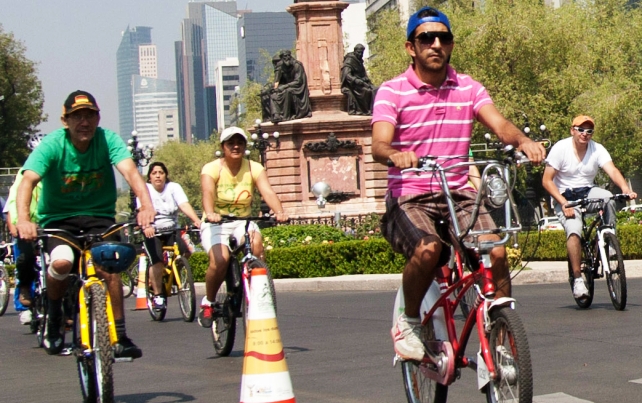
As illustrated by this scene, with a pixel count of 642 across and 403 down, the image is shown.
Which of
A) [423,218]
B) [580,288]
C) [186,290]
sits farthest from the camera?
[186,290]

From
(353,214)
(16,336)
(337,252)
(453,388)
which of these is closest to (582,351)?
(453,388)

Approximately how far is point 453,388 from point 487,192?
2188 mm

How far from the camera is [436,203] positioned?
249 inches

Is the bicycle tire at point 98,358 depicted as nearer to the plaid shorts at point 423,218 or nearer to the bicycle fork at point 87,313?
the bicycle fork at point 87,313

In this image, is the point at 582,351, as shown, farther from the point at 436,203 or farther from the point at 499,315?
the point at 499,315

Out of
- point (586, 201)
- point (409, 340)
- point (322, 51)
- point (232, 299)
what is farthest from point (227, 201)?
point (322, 51)

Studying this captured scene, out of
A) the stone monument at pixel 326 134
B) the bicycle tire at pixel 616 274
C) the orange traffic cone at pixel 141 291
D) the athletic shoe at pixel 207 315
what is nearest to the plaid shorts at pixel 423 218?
the athletic shoe at pixel 207 315

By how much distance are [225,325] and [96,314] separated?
3.03 meters

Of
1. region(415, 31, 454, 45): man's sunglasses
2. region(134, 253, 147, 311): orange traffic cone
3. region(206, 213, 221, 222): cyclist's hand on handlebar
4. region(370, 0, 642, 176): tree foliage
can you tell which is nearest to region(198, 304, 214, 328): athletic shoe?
region(206, 213, 221, 222): cyclist's hand on handlebar

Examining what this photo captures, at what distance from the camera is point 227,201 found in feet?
34.4

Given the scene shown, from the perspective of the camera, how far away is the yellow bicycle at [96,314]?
7008mm

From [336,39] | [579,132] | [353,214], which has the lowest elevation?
[353,214]

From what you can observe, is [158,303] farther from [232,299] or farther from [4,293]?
[232,299]

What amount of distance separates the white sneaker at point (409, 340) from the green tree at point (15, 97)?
221 ft
